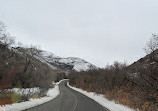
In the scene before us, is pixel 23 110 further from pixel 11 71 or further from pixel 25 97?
pixel 11 71

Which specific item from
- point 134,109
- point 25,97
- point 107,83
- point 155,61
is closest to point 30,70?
point 107,83

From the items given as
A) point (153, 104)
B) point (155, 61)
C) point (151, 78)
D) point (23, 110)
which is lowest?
point (23, 110)

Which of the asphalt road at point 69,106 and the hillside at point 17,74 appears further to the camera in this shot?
the hillside at point 17,74

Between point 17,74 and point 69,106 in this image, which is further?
point 17,74

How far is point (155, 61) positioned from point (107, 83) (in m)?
23.2

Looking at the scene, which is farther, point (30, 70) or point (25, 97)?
point (30, 70)

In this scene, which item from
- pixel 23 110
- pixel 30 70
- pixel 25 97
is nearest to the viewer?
pixel 23 110

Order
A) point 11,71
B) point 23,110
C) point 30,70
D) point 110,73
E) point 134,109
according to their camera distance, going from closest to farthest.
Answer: point 23,110 → point 134,109 → point 110,73 → point 11,71 → point 30,70

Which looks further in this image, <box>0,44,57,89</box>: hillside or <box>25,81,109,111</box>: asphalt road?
<box>0,44,57,89</box>: hillside

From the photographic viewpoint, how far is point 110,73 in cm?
4022

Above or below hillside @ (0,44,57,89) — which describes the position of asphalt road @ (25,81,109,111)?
below

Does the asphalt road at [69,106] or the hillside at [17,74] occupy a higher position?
the hillside at [17,74]

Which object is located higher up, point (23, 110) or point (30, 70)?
point (30, 70)

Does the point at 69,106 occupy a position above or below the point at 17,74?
below
